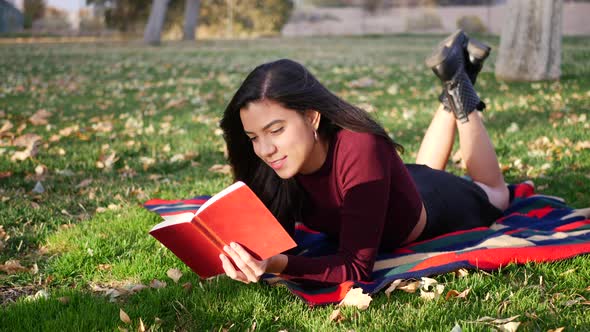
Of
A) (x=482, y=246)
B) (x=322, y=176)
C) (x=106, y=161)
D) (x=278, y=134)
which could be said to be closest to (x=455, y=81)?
(x=482, y=246)

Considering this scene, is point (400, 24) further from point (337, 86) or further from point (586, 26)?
point (337, 86)

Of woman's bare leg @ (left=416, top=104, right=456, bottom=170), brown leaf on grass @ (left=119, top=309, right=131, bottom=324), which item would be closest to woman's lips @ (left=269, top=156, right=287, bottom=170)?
brown leaf on grass @ (left=119, top=309, right=131, bottom=324)

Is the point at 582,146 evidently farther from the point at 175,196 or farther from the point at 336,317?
the point at 336,317

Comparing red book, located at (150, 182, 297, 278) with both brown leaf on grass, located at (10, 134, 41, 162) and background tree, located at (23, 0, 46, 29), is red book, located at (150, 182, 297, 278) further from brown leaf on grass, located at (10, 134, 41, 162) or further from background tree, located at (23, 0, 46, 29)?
background tree, located at (23, 0, 46, 29)

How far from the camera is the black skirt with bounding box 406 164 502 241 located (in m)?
3.21

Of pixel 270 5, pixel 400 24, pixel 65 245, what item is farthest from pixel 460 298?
pixel 270 5

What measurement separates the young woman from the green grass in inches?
9.0

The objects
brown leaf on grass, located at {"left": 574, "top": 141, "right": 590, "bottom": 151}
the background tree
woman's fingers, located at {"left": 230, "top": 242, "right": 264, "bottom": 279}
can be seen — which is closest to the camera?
woman's fingers, located at {"left": 230, "top": 242, "right": 264, "bottom": 279}

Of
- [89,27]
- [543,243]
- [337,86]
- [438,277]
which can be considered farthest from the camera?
[89,27]

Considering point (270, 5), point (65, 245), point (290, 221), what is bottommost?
point (65, 245)

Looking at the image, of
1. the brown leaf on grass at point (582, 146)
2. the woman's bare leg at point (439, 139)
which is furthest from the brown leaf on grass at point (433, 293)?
the brown leaf on grass at point (582, 146)

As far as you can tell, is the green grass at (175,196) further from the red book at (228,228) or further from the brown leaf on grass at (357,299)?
the red book at (228,228)

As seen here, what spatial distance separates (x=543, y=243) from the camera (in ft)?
9.83

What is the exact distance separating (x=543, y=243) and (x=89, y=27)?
42.7 m
